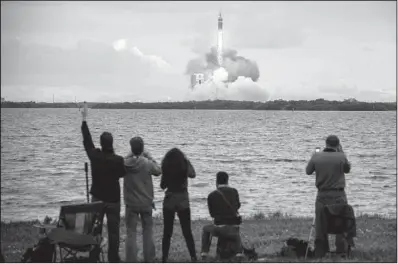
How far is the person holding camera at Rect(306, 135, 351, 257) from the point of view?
11086 millimetres

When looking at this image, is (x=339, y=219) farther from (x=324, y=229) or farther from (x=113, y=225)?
(x=113, y=225)

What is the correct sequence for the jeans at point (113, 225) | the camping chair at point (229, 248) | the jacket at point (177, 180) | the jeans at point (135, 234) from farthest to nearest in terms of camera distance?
the camping chair at point (229, 248)
the jeans at point (135, 234)
the jacket at point (177, 180)
the jeans at point (113, 225)

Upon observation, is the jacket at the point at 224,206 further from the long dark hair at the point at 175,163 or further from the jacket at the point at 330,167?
the jacket at the point at 330,167

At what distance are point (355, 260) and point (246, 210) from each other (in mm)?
13607

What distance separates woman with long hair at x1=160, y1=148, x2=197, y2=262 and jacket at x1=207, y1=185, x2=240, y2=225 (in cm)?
44

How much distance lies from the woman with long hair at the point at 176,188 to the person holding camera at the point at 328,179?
6.75 ft

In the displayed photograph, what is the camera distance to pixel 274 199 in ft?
93.0

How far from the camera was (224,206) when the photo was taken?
11.0 metres

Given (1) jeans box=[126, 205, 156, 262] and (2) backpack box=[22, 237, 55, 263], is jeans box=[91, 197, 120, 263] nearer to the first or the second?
(1) jeans box=[126, 205, 156, 262]

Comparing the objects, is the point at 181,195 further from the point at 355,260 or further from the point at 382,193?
the point at 382,193

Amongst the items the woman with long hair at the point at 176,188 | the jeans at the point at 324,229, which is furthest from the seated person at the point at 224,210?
the jeans at the point at 324,229

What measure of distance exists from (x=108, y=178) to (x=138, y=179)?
54 centimetres

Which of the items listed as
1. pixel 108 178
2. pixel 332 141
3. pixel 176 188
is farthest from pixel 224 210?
pixel 332 141

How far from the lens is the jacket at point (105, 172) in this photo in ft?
34.3
